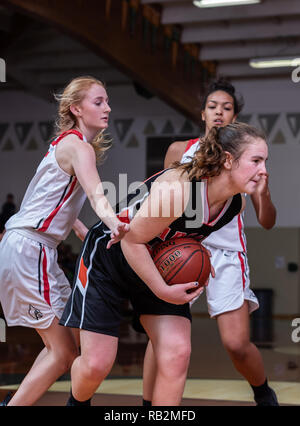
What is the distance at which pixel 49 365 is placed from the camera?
10.3 ft

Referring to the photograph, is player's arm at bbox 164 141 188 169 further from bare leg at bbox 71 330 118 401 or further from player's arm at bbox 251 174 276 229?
bare leg at bbox 71 330 118 401

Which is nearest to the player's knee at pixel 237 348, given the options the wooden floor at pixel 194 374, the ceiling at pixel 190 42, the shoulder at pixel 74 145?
the wooden floor at pixel 194 374

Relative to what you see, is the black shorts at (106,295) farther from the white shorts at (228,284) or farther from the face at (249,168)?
the white shorts at (228,284)

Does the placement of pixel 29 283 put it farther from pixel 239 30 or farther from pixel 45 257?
pixel 239 30

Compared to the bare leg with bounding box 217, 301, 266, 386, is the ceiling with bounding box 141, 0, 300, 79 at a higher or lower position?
higher

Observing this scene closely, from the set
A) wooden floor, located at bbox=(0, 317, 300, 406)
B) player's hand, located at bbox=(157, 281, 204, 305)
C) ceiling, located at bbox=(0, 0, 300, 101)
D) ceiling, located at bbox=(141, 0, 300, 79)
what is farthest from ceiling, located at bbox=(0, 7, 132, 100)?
player's hand, located at bbox=(157, 281, 204, 305)

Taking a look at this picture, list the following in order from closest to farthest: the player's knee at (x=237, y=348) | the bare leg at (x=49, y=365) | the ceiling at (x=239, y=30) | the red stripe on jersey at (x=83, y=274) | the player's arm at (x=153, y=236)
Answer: the player's arm at (x=153, y=236)
the red stripe on jersey at (x=83, y=274)
the bare leg at (x=49, y=365)
the player's knee at (x=237, y=348)
the ceiling at (x=239, y=30)

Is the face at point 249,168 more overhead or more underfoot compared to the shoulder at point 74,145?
more underfoot

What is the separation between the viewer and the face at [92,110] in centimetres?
336

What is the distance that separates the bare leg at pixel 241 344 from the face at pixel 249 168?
118 cm

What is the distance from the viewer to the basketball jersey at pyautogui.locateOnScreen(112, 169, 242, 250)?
2750 millimetres

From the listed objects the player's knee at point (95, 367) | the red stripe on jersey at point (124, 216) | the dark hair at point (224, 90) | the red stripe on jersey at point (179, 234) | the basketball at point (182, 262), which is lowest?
the player's knee at point (95, 367)

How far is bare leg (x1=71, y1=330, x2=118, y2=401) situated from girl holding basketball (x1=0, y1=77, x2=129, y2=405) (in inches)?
9.7
